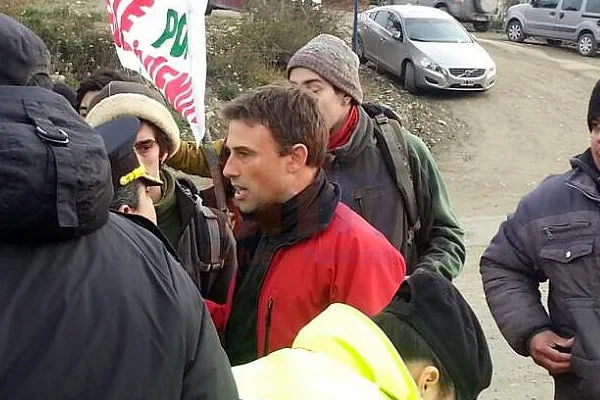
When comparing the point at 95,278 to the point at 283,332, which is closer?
the point at 95,278

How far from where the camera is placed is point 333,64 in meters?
3.49

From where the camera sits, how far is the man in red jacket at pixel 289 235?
259 cm

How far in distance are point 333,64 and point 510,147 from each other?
12.0m

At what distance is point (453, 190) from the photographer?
40.0 feet

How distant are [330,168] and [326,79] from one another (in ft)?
1.16

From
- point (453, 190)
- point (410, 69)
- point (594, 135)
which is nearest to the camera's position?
point (594, 135)

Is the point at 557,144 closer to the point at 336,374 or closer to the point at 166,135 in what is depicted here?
the point at 166,135

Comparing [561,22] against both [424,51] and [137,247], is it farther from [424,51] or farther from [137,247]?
[137,247]

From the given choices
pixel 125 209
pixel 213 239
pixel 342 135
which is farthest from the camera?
pixel 342 135

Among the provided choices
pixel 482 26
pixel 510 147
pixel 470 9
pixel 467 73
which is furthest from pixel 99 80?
pixel 482 26

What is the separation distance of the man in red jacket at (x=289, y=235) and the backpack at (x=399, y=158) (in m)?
0.66

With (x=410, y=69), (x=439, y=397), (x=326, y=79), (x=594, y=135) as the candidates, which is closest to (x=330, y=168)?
(x=326, y=79)

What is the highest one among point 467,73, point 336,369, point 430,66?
point 336,369

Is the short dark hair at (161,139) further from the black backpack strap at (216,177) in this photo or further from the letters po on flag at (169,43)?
the letters po on flag at (169,43)
